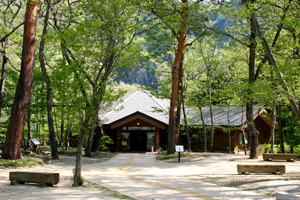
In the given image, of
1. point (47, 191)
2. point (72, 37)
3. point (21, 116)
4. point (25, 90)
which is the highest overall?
point (72, 37)

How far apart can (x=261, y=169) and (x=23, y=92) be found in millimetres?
10357

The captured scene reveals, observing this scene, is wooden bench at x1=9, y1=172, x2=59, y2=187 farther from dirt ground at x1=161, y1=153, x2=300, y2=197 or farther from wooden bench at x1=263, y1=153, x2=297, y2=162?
wooden bench at x1=263, y1=153, x2=297, y2=162

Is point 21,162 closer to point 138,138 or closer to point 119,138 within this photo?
point 119,138

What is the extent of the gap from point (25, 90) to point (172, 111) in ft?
28.1

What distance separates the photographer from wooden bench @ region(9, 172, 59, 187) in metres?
7.18

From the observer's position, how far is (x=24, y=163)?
10.8 meters

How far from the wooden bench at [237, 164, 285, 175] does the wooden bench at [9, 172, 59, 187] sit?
6.34 meters

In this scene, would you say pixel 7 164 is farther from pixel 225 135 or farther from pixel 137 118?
pixel 225 135

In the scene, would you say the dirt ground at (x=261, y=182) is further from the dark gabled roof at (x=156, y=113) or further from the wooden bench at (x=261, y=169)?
the dark gabled roof at (x=156, y=113)

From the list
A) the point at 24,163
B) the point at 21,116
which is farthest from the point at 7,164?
the point at 21,116

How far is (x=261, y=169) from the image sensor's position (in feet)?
30.2

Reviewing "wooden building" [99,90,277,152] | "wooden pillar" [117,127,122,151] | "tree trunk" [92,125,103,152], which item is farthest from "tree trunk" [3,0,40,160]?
"wooden pillar" [117,127,122,151]

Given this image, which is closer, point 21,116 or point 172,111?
point 21,116

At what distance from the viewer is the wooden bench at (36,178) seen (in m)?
7.18
